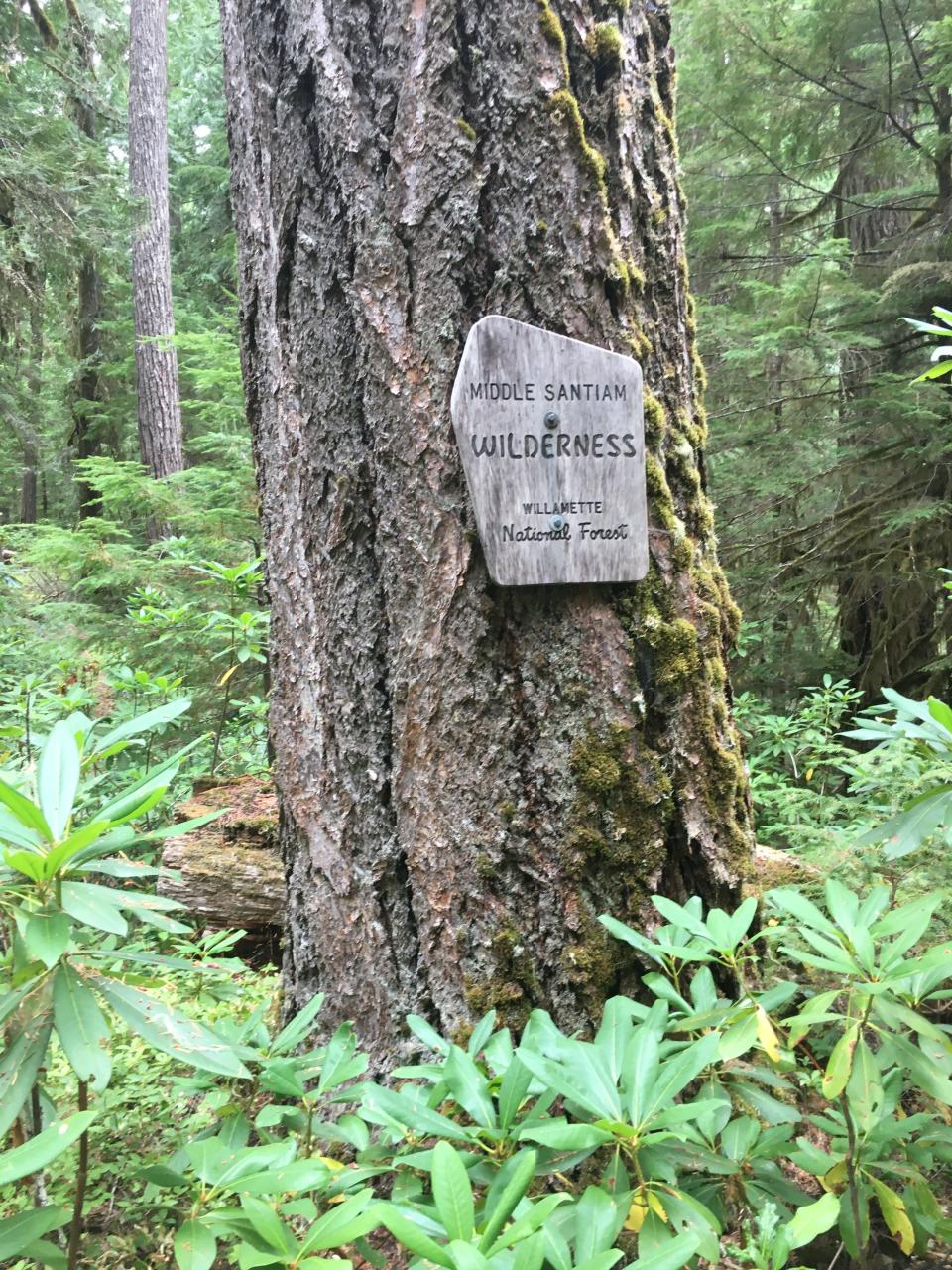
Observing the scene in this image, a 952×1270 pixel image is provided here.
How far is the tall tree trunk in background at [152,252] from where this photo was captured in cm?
882

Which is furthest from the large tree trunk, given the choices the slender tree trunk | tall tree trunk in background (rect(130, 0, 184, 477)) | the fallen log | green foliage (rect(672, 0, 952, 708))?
tall tree trunk in background (rect(130, 0, 184, 477))

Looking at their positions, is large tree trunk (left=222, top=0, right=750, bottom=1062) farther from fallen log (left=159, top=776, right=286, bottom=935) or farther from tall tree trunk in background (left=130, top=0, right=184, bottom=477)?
tall tree trunk in background (left=130, top=0, right=184, bottom=477)

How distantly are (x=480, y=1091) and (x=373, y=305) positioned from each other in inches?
52.6

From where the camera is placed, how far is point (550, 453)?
5.11 feet

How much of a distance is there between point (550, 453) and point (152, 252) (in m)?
9.42

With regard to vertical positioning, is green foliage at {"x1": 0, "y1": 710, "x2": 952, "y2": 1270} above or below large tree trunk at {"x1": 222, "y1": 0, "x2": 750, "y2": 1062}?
below

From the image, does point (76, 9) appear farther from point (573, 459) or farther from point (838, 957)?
point (838, 957)

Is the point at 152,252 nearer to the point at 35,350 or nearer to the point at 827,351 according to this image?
the point at 35,350

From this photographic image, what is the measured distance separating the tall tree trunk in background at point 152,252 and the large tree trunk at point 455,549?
7767 millimetres

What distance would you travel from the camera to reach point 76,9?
375 inches

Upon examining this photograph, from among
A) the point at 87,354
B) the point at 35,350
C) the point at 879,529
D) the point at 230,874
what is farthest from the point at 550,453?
the point at 87,354

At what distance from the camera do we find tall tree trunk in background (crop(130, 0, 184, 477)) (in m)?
8.82

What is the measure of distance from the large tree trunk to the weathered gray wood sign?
0.05m

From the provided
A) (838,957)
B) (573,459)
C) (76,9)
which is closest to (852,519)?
(573,459)
